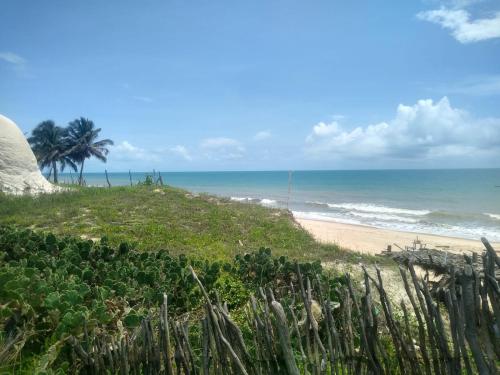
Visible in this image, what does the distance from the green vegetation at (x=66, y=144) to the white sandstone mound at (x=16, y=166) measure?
16.4 meters

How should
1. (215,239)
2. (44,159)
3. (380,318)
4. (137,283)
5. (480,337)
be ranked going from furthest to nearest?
(44,159), (215,239), (137,283), (380,318), (480,337)

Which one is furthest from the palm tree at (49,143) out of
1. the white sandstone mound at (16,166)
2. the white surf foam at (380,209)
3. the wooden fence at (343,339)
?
the wooden fence at (343,339)

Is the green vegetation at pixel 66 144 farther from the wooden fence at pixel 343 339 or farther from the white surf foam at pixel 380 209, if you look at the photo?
the wooden fence at pixel 343 339

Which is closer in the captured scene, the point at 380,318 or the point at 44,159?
the point at 380,318

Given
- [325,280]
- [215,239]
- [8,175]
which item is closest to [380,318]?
[325,280]

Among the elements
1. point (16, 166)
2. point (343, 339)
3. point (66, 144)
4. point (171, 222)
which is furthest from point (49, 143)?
point (343, 339)

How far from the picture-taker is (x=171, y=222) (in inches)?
465

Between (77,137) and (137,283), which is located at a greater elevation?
(77,137)

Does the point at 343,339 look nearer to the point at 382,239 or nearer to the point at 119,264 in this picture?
the point at 119,264

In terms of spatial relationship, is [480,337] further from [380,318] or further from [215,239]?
[215,239]

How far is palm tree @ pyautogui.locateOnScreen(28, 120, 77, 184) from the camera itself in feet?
115

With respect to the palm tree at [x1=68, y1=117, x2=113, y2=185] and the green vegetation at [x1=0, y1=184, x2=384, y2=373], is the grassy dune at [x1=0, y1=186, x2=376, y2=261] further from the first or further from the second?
the palm tree at [x1=68, y1=117, x2=113, y2=185]

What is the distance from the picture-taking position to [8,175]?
17.3m

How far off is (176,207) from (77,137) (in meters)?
27.3
